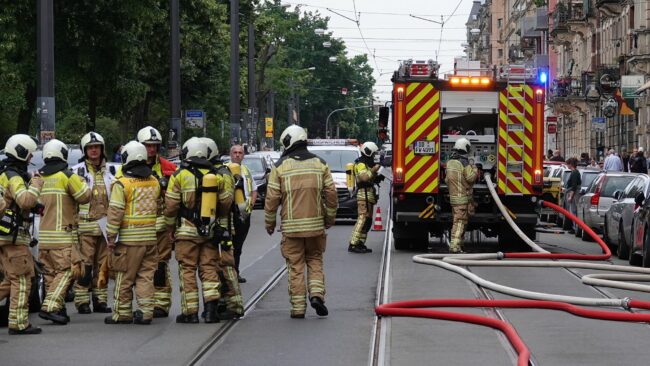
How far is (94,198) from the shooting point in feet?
44.8

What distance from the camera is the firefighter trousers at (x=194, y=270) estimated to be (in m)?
12.4

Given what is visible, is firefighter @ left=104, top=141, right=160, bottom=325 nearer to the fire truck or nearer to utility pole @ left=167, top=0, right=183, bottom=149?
the fire truck

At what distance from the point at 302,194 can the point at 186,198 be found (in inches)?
A: 41.7

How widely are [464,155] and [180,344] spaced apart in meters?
10.5

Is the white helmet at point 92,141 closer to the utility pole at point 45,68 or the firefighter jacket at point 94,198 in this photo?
the firefighter jacket at point 94,198

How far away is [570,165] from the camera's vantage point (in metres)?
30.8

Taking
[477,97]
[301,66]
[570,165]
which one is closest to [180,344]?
[477,97]

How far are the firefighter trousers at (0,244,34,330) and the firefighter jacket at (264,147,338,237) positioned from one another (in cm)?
227

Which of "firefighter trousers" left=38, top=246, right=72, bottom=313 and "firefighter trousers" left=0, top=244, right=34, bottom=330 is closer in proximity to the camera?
"firefighter trousers" left=0, top=244, right=34, bottom=330

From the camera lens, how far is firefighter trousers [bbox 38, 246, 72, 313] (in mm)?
12383

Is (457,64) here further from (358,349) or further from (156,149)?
(358,349)

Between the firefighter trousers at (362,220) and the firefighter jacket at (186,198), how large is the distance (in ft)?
30.1

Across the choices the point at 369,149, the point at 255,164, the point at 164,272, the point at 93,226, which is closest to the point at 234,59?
the point at 255,164

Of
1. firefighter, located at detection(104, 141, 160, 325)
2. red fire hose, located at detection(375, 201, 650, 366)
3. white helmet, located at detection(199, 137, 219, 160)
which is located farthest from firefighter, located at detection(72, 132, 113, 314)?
red fire hose, located at detection(375, 201, 650, 366)
